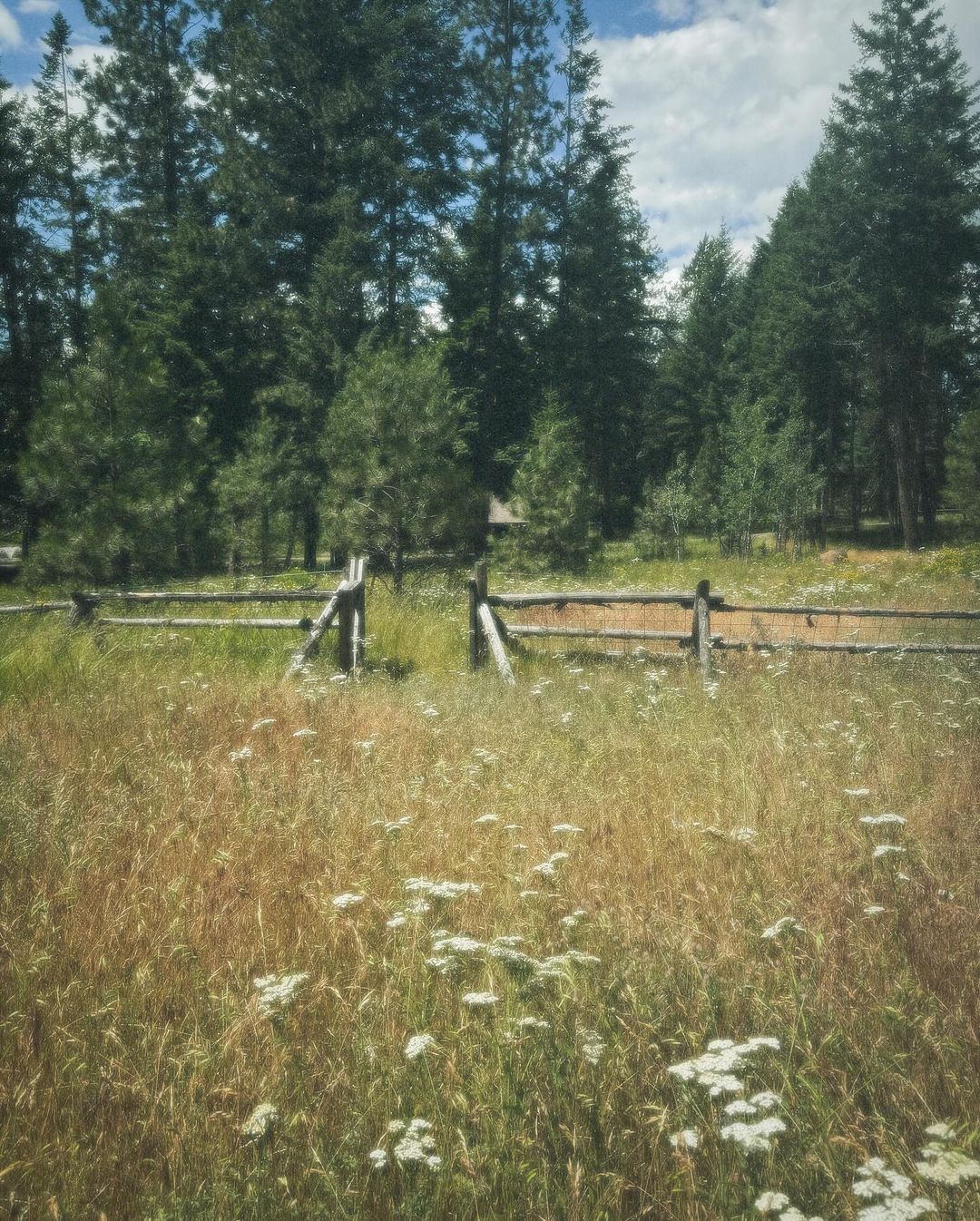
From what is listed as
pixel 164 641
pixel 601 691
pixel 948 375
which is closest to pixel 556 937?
pixel 601 691

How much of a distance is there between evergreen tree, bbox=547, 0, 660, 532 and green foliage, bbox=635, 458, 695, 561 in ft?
9.60

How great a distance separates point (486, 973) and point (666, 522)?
1362 inches

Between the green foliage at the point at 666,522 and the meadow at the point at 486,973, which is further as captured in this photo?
the green foliage at the point at 666,522

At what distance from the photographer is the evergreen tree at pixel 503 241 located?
2947 centimetres

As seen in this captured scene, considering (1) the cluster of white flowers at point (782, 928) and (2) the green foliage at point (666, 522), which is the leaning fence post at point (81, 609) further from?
(2) the green foliage at point (666, 522)

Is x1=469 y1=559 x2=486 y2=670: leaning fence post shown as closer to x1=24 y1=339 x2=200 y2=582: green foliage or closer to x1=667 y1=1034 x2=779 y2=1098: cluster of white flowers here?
x1=667 y1=1034 x2=779 y2=1098: cluster of white flowers

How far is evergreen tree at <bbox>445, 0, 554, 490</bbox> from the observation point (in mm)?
29469

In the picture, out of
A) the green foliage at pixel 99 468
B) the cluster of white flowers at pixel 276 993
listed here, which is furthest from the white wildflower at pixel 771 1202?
the green foliage at pixel 99 468

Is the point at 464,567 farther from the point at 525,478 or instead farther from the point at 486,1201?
the point at 486,1201

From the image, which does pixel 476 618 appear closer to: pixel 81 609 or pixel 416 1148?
pixel 81 609

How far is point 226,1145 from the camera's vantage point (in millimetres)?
2008

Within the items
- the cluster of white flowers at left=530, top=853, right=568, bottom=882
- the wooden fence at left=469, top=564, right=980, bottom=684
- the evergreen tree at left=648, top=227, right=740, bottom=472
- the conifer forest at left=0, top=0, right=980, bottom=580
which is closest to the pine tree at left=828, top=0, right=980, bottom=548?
the conifer forest at left=0, top=0, right=980, bottom=580

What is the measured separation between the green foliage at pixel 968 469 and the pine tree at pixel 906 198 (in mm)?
2681

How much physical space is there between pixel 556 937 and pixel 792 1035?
947mm
